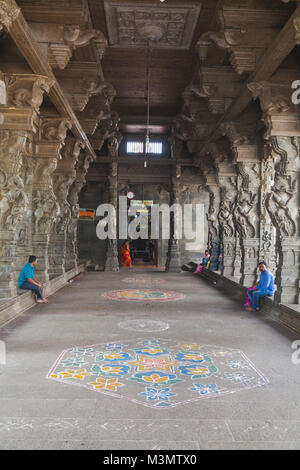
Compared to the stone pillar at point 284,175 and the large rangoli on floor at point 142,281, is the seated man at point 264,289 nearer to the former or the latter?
the stone pillar at point 284,175

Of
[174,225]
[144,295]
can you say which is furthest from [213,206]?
[144,295]

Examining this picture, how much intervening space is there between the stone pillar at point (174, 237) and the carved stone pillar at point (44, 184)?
7.97 meters

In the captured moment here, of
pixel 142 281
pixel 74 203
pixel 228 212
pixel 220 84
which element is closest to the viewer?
pixel 220 84

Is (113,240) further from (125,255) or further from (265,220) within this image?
(265,220)

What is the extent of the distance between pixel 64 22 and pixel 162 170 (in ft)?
37.0

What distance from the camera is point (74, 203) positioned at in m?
13.8

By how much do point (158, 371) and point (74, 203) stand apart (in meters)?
10.3

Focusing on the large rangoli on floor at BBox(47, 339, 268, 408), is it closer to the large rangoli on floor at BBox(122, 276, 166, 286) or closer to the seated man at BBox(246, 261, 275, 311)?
the seated man at BBox(246, 261, 275, 311)

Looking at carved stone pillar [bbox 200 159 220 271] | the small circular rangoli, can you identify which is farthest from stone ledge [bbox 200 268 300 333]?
carved stone pillar [bbox 200 159 220 271]

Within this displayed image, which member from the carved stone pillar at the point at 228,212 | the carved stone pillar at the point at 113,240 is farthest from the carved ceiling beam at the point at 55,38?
the carved stone pillar at the point at 113,240

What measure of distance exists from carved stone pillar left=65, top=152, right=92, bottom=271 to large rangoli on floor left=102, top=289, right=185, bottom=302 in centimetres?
418

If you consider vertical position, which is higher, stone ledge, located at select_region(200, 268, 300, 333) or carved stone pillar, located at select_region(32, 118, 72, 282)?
carved stone pillar, located at select_region(32, 118, 72, 282)

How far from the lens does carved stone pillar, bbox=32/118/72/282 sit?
9.04 meters

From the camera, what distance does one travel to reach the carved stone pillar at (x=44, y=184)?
29.7 feet
